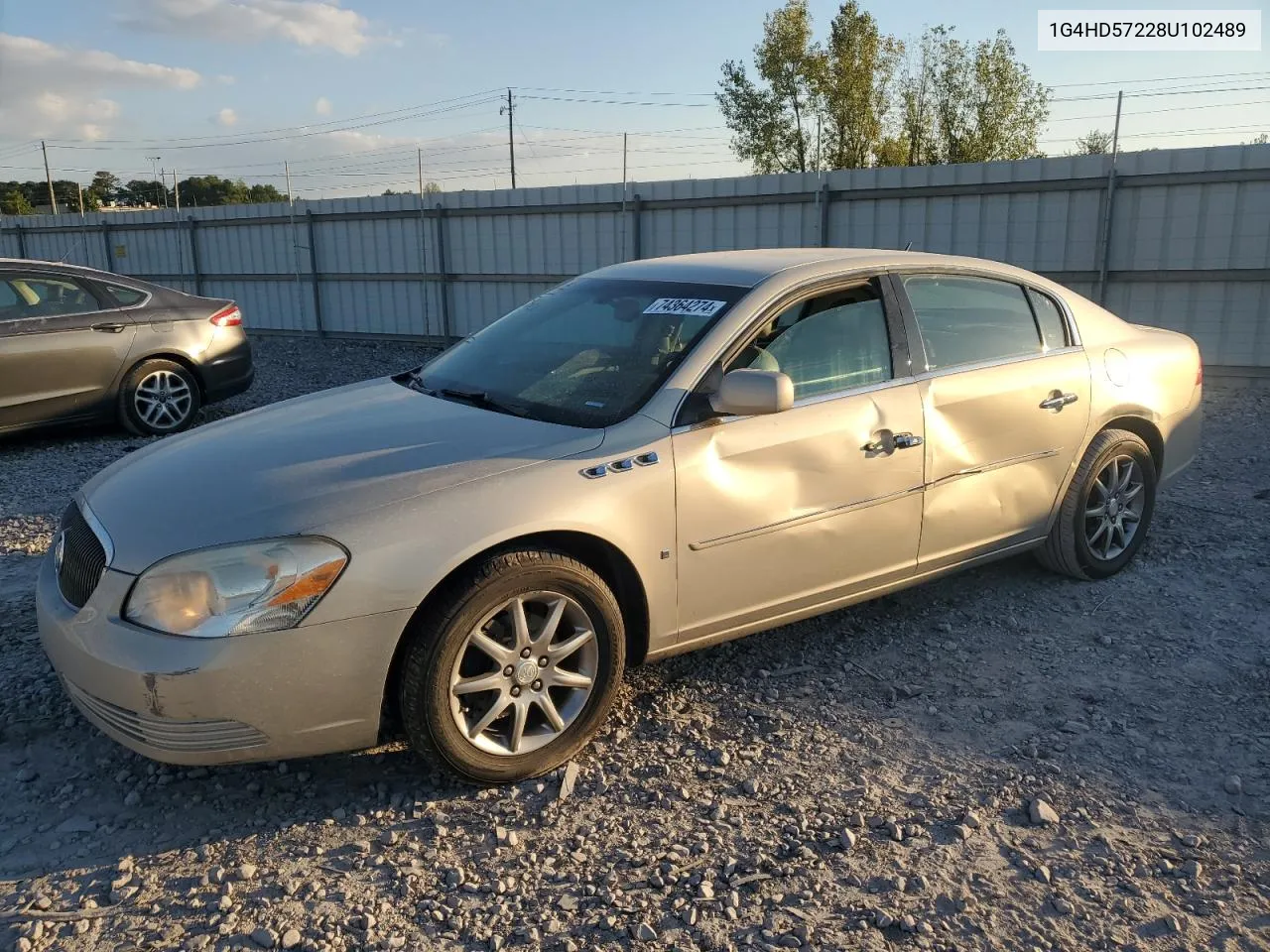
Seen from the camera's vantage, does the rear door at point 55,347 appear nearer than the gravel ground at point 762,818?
No

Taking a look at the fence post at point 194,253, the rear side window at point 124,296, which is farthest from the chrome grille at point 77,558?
the fence post at point 194,253

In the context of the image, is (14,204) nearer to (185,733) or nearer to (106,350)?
(106,350)

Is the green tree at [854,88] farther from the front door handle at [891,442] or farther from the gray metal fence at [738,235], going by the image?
the front door handle at [891,442]

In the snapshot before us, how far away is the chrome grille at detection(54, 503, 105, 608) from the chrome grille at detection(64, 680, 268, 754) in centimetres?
37

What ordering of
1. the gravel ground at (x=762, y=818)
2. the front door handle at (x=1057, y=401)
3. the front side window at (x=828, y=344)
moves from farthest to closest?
the front door handle at (x=1057, y=401), the front side window at (x=828, y=344), the gravel ground at (x=762, y=818)

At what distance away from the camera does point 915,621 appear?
177 inches

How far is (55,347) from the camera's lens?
777 cm

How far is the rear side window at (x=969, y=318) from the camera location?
412cm

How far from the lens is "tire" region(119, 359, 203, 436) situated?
8281mm

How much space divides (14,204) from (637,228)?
62118 millimetres

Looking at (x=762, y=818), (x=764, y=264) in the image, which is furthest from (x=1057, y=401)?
(x=762, y=818)

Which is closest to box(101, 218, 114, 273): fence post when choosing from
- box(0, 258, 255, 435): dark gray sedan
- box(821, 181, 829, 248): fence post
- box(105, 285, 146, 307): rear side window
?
box(0, 258, 255, 435): dark gray sedan

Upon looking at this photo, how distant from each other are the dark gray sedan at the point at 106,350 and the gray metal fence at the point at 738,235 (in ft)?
20.6

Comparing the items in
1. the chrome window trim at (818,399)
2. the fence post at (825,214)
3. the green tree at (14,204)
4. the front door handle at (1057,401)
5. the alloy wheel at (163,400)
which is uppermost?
the green tree at (14,204)
